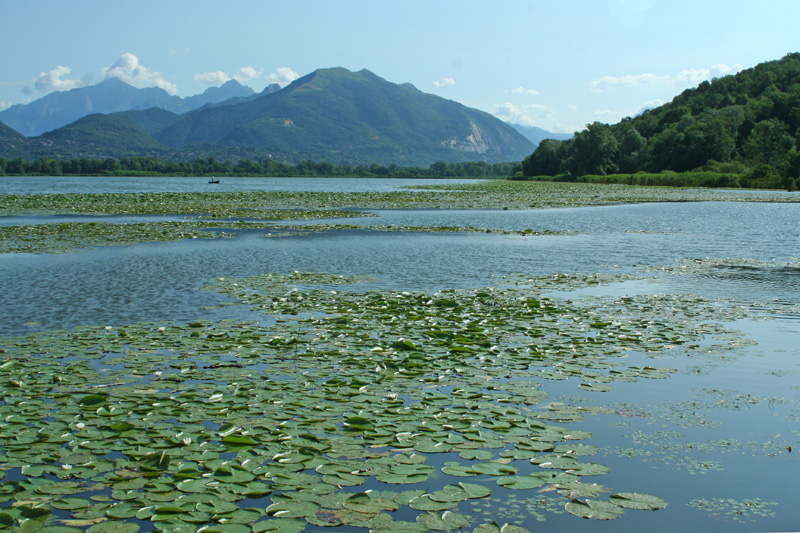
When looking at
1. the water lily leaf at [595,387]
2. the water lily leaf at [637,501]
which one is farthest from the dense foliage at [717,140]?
the water lily leaf at [637,501]

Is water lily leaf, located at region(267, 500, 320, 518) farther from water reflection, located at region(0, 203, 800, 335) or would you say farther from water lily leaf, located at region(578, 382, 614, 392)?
water reflection, located at region(0, 203, 800, 335)

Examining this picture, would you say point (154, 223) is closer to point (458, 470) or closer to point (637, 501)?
point (458, 470)

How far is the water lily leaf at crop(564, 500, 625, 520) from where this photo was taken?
6012mm

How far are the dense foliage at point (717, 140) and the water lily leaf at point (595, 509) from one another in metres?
108

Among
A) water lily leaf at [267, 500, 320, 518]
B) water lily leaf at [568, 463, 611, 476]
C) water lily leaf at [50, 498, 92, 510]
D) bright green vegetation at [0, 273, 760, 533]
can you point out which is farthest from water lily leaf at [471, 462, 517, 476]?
water lily leaf at [50, 498, 92, 510]

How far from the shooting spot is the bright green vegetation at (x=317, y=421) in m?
6.09

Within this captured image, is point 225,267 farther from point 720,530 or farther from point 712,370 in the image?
point 720,530

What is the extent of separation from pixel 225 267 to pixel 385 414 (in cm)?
1560

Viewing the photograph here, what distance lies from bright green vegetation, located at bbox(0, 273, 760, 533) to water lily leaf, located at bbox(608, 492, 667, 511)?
0.06ft

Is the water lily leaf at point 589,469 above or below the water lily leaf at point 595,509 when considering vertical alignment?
above

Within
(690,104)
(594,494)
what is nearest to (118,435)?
(594,494)

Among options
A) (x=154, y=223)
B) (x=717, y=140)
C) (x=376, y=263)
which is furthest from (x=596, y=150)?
(x=376, y=263)

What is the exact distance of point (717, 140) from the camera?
13025 cm

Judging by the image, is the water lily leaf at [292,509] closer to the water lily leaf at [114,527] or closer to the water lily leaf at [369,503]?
the water lily leaf at [369,503]
